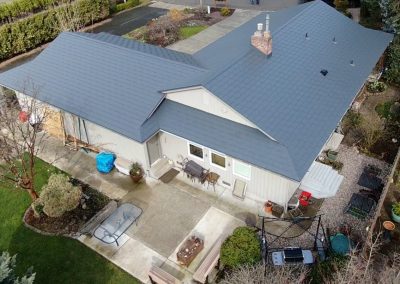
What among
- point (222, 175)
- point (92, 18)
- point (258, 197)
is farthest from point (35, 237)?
point (92, 18)

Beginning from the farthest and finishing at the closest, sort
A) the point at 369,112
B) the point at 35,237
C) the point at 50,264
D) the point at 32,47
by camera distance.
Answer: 1. the point at 32,47
2. the point at 369,112
3. the point at 35,237
4. the point at 50,264

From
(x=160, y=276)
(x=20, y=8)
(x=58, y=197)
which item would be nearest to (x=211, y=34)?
(x=20, y=8)

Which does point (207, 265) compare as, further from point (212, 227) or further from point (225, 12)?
point (225, 12)

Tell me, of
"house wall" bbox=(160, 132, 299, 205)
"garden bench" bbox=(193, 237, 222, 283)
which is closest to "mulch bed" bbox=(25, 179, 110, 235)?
"house wall" bbox=(160, 132, 299, 205)

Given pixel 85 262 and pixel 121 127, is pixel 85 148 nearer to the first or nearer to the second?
pixel 121 127

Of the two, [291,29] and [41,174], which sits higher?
[291,29]

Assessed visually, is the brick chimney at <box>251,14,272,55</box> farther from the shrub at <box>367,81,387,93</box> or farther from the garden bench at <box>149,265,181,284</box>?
the garden bench at <box>149,265,181,284</box>
